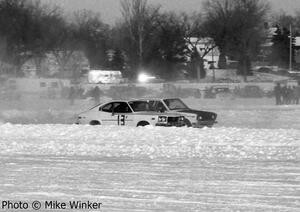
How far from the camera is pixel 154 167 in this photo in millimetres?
11812

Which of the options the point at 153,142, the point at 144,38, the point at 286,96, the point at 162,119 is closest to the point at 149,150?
the point at 153,142

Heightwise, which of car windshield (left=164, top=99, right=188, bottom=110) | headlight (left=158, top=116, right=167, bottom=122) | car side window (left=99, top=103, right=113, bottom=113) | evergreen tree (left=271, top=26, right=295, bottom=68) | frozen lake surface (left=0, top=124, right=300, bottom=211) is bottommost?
frozen lake surface (left=0, top=124, right=300, bottom=211)

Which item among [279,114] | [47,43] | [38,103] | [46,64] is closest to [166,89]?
[38,103]

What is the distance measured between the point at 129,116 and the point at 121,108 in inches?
17.5

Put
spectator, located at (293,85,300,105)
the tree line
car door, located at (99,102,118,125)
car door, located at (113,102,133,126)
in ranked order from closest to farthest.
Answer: car door, located at (113,102,133,126)
car door, located at (99,102,118,125)
spectator, located at (293,85,300,105)
the tree line

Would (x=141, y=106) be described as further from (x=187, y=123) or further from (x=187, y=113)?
(x=187, y=123)

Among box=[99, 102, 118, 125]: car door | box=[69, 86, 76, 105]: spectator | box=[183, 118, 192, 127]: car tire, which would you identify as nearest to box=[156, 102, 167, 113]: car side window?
box=[183, 118, 192, 127]: car tire

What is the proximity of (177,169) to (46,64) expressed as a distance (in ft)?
257

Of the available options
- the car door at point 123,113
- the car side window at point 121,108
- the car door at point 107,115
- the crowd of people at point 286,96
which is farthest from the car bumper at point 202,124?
the crowd of people at point 286,96

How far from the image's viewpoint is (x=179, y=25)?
279ft

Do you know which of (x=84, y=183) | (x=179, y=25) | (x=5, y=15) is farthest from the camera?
(x=179, y=25)

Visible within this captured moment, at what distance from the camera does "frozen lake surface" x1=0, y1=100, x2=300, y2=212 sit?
8914 millimetres

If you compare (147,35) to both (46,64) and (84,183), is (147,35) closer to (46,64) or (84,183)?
(46,64)

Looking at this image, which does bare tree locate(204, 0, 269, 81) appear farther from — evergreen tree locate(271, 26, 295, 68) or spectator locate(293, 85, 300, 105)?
spectator locate(293, 85, 300, 105)
